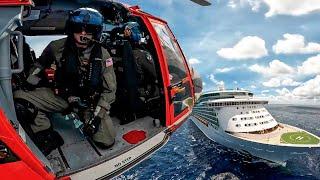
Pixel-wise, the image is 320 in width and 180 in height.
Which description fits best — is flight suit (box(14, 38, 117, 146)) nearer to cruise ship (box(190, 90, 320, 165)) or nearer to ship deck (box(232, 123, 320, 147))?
cruise ship (box(190, 90, 320, 165))

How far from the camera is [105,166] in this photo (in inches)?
172

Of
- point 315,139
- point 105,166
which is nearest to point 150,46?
point 105,166

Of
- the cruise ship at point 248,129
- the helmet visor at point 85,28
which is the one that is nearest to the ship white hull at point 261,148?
the cruise ship at point 248,129

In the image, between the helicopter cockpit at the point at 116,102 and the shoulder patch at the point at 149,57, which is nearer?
the helicopter cockpit at the point at 116,102

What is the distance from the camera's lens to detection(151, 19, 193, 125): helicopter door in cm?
572

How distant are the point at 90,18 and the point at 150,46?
5.51ft

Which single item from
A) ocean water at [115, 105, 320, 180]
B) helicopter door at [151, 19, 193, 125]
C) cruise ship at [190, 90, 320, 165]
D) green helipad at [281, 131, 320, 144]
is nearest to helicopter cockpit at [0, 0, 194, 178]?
helicopter door at [151, 19, 193, 125]

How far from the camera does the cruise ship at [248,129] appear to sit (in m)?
46.7

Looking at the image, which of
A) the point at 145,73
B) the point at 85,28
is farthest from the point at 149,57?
the point at 85,28

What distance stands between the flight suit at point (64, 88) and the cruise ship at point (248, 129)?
4364 cm

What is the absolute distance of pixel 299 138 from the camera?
151 ft

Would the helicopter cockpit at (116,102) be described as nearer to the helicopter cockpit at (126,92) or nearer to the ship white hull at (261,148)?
the helicopter cockpit at (126,92)

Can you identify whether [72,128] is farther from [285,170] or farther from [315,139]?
[285,170]

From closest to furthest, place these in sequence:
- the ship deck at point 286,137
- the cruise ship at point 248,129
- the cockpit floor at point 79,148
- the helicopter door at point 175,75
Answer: the cockpit floor at point 79,148 → the helicopter door at point 175,75 → the ship deck at point 286,137 → the cruise ship at point 248,129
